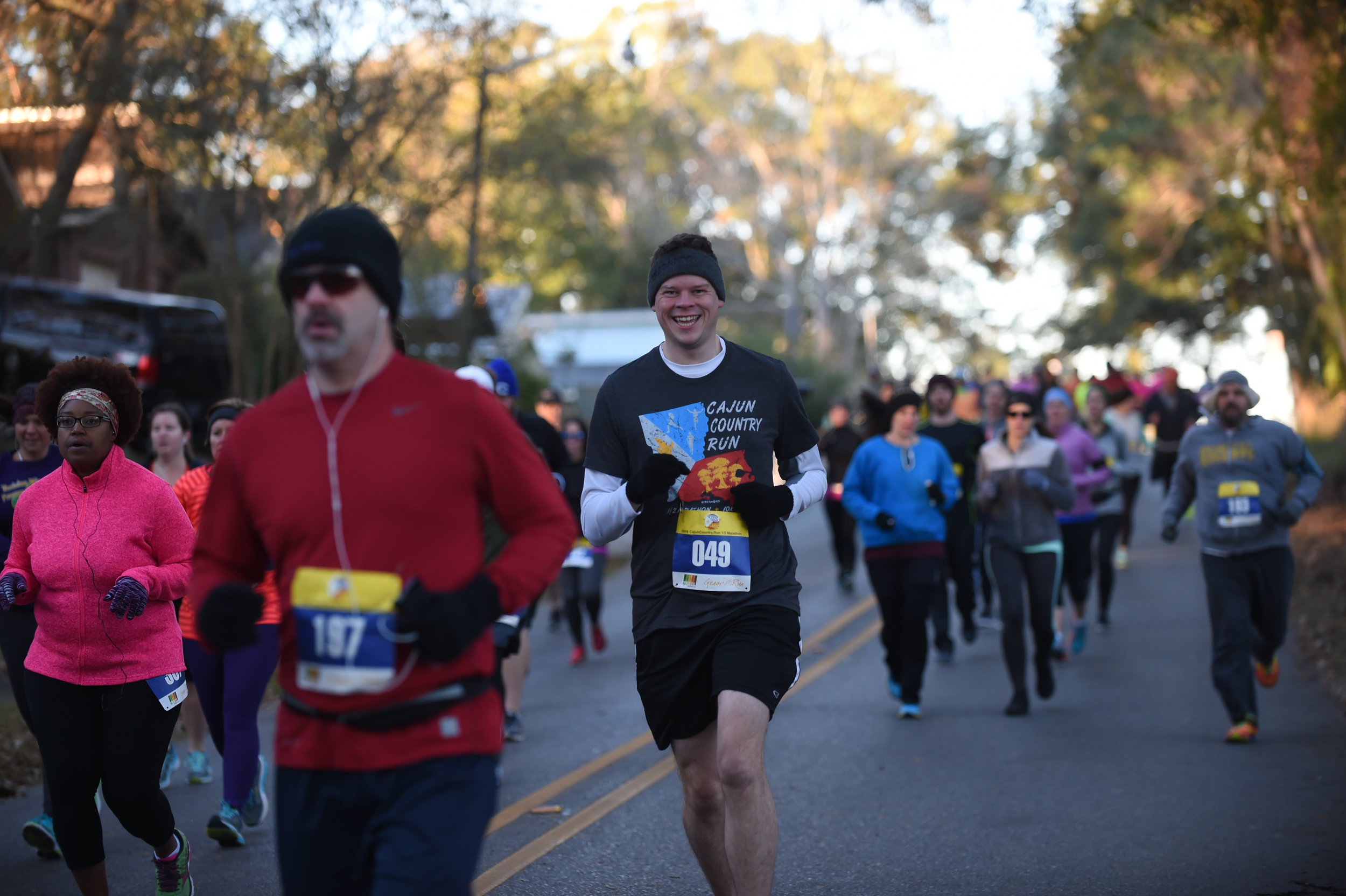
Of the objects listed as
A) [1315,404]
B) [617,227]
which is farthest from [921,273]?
[1315,404]

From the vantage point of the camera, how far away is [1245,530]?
26.8 ft

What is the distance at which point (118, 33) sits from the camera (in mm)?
14086

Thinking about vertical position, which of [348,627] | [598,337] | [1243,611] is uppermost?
[598,337]

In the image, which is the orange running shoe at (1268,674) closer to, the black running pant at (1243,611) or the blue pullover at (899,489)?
the black running pant at (1243,611)

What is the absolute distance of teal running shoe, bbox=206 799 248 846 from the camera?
20.4ft

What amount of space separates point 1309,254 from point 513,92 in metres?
12.2

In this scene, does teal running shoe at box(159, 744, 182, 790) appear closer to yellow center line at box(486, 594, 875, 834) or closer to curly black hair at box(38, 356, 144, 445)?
yellow center line at box(486, 594, 875, 834)

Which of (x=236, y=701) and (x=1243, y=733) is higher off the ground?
(x=236, y=701)

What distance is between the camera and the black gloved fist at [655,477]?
14.2ft

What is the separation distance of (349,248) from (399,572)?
72cm

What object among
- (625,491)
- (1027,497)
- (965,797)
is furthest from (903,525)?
(625,491)

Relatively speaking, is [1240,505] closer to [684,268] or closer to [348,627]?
[684,268]

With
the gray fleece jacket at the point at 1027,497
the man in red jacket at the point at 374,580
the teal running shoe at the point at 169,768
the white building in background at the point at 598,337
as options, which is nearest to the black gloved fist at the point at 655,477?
the man in red jacket at the point at 374,580

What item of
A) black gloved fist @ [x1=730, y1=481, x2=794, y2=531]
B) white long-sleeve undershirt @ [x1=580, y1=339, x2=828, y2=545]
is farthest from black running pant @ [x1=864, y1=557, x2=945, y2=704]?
black gloved fist @ [x1=730, y1=481, x2=794, y2=531]
